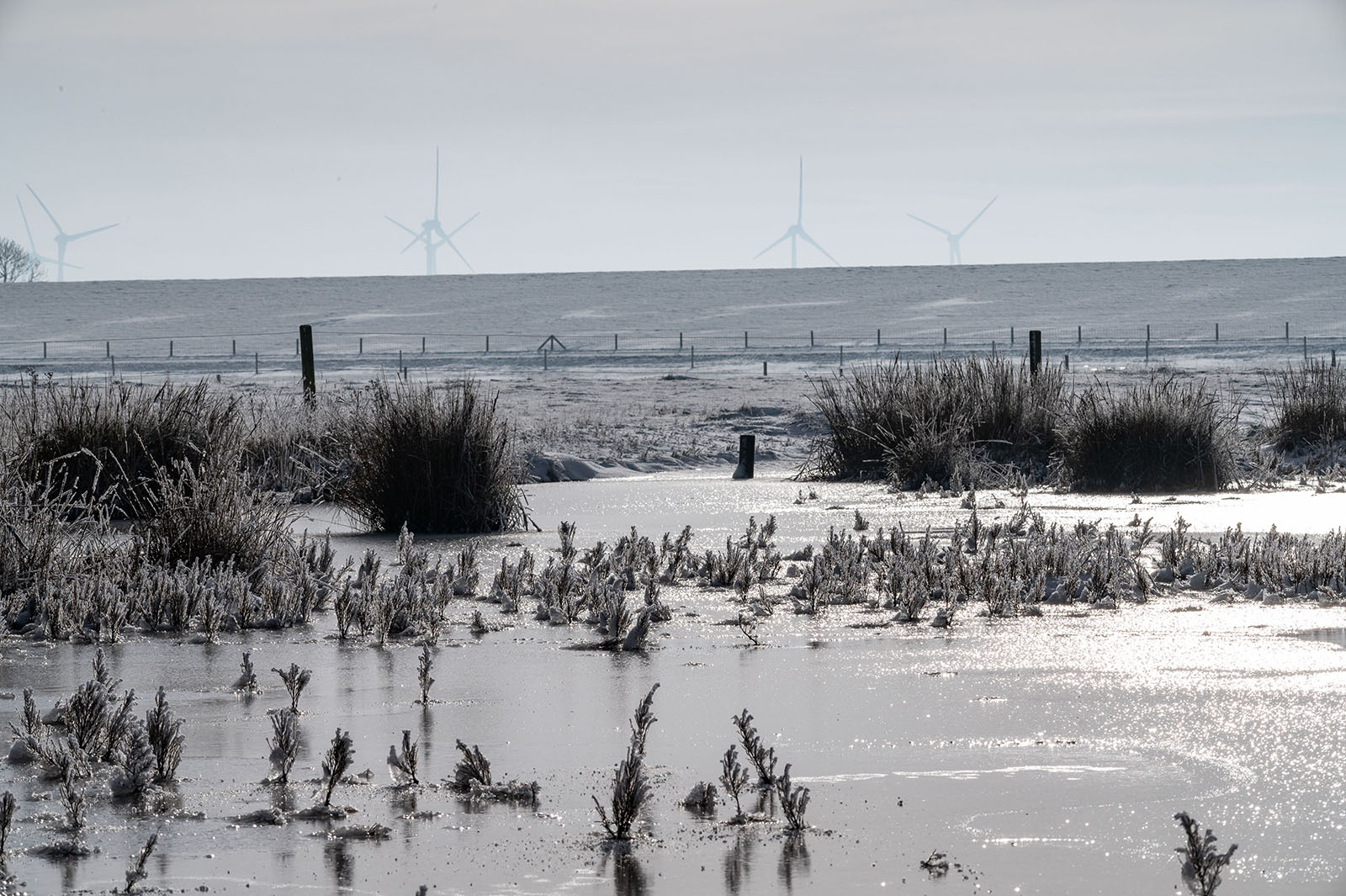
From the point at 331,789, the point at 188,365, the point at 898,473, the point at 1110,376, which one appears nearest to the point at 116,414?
the point at 898,473

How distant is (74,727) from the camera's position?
14.7 feet

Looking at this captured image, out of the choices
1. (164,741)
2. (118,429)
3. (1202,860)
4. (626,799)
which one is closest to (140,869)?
(164,741)

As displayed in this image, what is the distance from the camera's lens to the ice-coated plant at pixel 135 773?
4012mm

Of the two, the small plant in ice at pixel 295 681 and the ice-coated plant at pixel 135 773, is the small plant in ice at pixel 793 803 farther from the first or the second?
the small plant in ice at pixel 295 681

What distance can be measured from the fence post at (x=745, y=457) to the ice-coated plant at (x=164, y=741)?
478 inches

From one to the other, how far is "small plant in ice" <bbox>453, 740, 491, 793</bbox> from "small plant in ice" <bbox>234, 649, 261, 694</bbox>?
5.21 ft

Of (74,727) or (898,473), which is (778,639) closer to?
(74,727)

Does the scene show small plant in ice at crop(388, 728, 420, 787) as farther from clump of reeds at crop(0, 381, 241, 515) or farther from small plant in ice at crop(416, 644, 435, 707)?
clump of reeds at crop(0, 381, 241, 515)

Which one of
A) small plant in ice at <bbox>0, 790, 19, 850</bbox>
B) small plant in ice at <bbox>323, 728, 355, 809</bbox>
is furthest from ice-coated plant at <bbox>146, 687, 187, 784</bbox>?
small plant in ice at <bbox>0, 790, 19, 850</bbox>

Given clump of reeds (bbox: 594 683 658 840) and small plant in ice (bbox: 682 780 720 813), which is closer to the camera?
clump of reeds (bbox: 594 683 658 840)

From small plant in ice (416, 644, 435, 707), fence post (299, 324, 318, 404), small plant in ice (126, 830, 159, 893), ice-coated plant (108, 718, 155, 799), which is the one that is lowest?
small plant in ice (126, 830, 159, 893)

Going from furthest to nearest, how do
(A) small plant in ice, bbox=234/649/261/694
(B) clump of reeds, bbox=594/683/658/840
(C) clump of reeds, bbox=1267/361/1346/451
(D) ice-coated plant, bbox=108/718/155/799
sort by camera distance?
(C) clump of reeds, bbox=1267/361/1346/451, (A) small plant in ice, bbox=234/649/261/694, (D) ice-coated plant, bbox=108/718/155/799, (B) clump of reeds, bbox=594/683/658/840

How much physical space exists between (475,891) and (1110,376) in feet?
111

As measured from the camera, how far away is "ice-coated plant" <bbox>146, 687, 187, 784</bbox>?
4.14m
